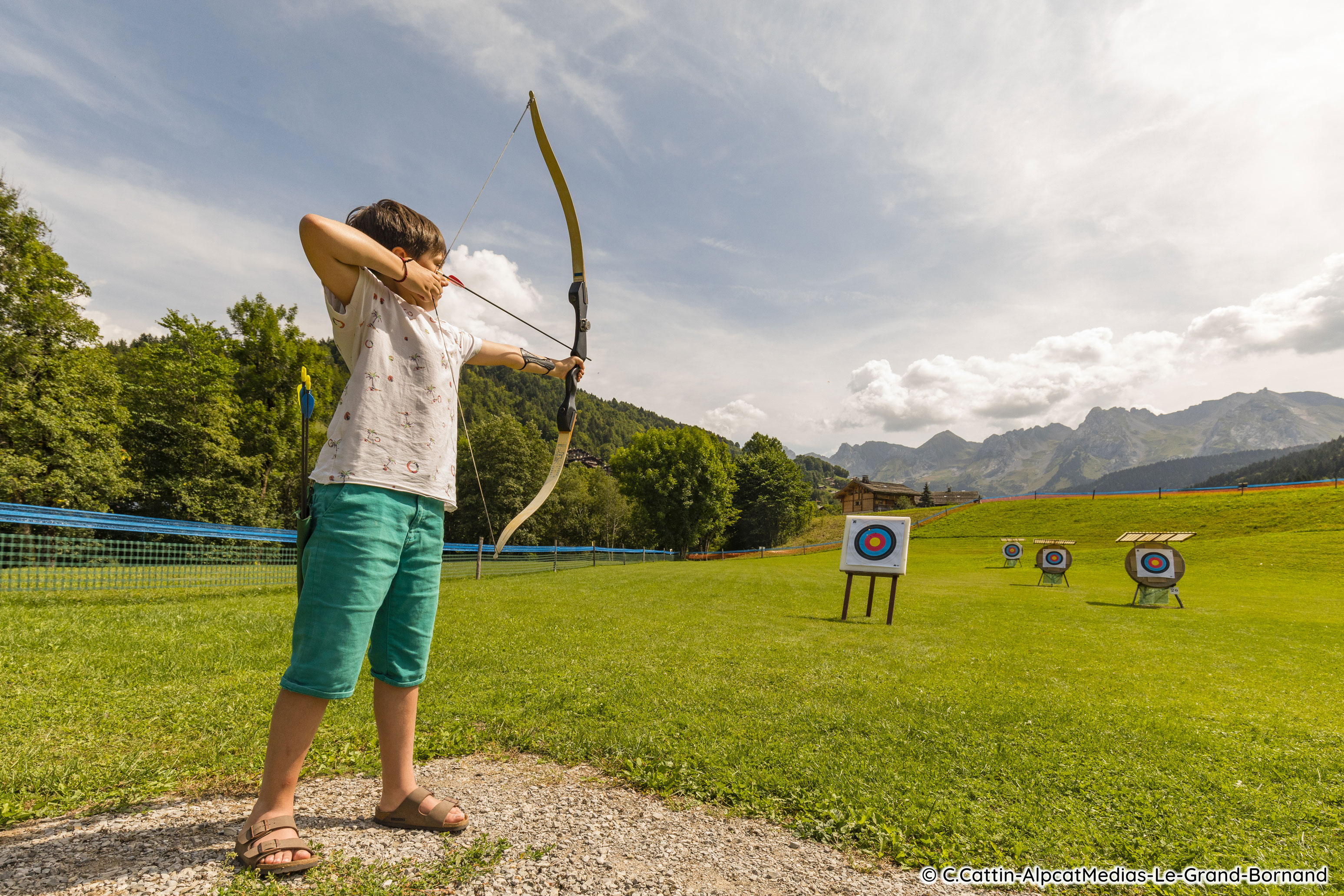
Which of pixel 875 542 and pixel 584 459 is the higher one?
pixel 584 459

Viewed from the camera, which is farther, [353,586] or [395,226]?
[395,226]

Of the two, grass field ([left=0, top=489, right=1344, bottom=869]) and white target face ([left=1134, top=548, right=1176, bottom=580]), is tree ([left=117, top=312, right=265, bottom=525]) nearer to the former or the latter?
grass field ([left=0, top=489, right=1344, bottom=869])

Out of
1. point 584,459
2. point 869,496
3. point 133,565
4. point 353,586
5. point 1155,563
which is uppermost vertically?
point 584,459

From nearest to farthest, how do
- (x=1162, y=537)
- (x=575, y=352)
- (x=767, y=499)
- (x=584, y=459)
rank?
(x=575, y=352) → (x=1162, y=537) → (x=767, y=499) → (x=584, y=459)

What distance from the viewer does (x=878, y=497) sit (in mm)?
65375

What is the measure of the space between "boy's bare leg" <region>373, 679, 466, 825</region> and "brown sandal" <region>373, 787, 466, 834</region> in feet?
0.04

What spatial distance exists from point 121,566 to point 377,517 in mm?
11978

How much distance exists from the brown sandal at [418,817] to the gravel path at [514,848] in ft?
0.11

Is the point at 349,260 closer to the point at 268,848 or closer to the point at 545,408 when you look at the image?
the point at 268,848

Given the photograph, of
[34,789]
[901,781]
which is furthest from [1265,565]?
[34,789]

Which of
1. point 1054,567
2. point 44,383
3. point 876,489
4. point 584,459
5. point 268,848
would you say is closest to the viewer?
point 268,848

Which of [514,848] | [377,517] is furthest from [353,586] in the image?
[514,848]

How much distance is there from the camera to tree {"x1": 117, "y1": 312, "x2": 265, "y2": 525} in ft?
86.4

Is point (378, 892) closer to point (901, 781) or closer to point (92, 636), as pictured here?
point (901, 781)
